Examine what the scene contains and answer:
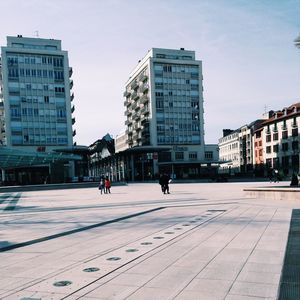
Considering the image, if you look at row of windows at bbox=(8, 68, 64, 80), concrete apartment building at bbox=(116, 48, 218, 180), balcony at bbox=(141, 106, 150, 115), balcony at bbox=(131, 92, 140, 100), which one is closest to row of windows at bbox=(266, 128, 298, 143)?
concrete apartment building at bbox=(116, 48, 218, 180)

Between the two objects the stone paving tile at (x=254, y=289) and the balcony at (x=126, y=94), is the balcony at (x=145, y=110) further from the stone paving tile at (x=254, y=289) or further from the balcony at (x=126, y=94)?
the stone paving tile at (x=254, y=289)

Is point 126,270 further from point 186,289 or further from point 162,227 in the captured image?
point 162,227

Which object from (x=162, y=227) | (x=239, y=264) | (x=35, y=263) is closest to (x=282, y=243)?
(x=239, y=264)

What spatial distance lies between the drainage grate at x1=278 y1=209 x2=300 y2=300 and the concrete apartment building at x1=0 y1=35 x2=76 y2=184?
74.2 meters

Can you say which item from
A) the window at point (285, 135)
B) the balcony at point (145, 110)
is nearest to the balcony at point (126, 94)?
the balcony at point (145, 110)

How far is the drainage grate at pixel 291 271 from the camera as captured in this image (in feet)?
15.6

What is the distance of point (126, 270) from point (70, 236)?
407 centimetres

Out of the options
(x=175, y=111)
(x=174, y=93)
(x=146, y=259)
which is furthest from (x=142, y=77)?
(x=146, y=259)

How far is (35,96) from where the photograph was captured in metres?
77.9

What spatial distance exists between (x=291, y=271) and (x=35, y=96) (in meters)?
78.8

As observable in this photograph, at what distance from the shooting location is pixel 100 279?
5.60 m

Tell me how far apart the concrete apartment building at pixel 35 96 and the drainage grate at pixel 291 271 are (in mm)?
74157

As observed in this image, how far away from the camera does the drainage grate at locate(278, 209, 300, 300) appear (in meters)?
4.76

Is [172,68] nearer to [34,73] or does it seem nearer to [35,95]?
[34,73]
